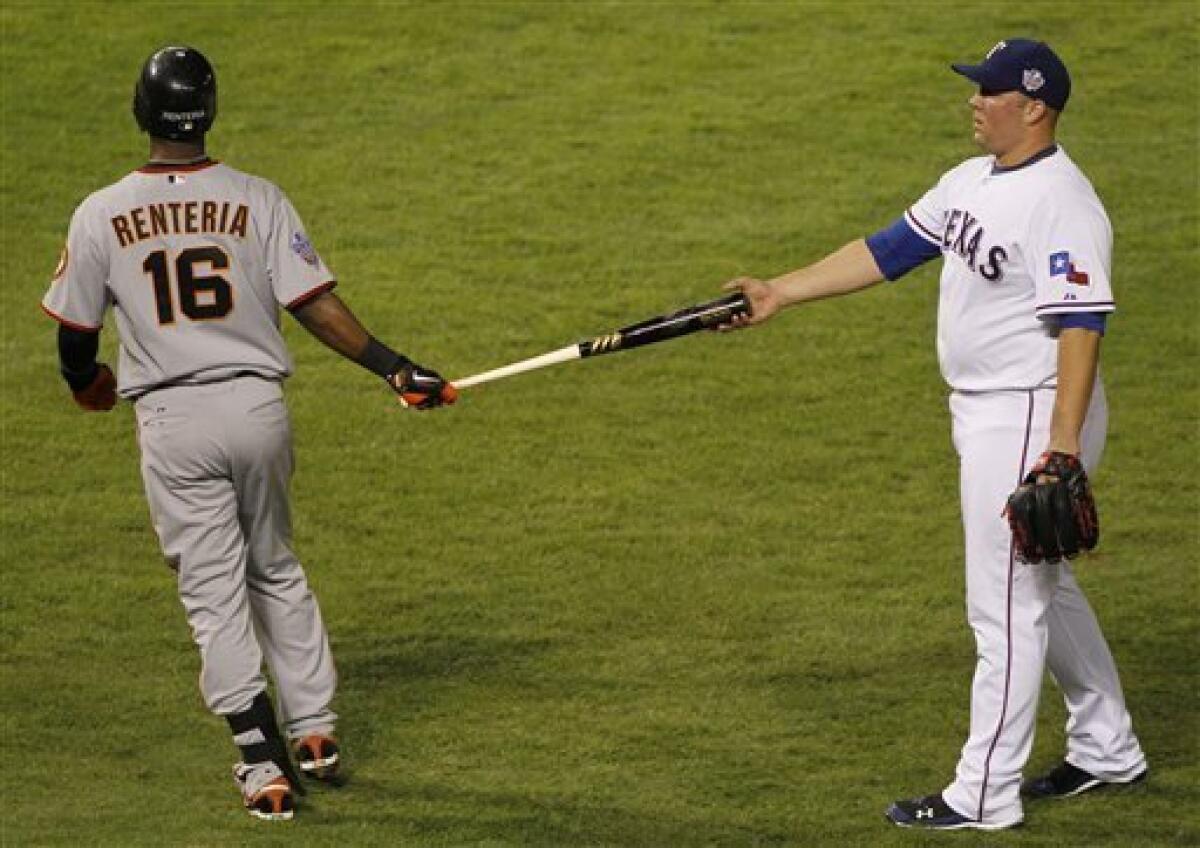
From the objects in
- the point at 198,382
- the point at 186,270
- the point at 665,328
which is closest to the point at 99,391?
the point at 198,382

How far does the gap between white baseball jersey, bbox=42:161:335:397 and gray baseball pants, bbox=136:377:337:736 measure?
0.08 m

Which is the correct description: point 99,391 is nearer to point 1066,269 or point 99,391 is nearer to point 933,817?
point 933,817

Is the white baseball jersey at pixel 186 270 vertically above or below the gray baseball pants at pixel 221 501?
above

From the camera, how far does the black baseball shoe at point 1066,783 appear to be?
6.83m

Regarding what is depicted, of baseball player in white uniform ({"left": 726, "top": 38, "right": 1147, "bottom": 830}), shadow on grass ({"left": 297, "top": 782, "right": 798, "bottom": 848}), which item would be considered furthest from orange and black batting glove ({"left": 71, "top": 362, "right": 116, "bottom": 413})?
baseball player in white uniform ({"left": 726, "top": 38, "right": 1147, "bottom": 830})

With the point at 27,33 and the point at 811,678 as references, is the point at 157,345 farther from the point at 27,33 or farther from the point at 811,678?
the point at 27,33

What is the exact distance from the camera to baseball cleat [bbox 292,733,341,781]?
6.92m

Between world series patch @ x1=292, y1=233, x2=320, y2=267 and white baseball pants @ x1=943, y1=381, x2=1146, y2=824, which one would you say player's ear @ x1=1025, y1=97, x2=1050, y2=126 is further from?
world series patch @ x1=292, y1=233, x2=320, y2=267

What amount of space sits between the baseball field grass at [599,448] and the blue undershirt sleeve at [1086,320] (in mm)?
1232

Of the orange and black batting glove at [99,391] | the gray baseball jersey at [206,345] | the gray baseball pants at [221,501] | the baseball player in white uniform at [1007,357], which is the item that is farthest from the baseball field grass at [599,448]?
the orange and black batting glove at [99,391]

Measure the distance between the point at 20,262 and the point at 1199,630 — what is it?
5623mm

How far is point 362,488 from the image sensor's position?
966cm

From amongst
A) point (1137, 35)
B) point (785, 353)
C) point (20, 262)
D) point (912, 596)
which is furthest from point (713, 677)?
point (1137, 35)

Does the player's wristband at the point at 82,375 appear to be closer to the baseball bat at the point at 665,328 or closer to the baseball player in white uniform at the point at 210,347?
the baseball player in white uniform at the point at 210,347
